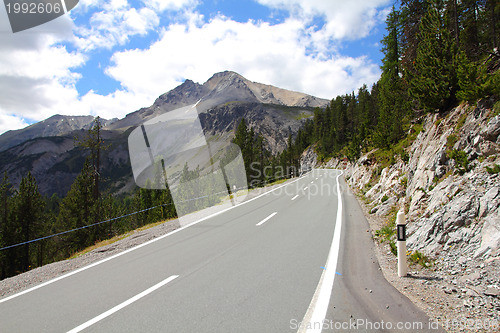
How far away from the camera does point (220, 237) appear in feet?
27.0

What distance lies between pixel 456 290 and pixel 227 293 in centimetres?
366

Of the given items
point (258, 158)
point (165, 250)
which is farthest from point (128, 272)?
point (258, 158)

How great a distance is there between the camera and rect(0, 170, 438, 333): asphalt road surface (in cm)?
348

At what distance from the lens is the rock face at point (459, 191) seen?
16.1 ft

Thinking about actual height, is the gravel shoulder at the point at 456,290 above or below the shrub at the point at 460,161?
below

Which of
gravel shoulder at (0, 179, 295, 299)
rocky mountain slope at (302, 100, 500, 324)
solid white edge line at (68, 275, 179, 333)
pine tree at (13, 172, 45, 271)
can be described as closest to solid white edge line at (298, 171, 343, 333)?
rocky mountain slope at (302, 100, 500, 324)

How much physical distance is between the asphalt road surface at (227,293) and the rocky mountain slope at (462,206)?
1.09 meters

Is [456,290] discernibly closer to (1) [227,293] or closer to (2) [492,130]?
(1) [227,293]

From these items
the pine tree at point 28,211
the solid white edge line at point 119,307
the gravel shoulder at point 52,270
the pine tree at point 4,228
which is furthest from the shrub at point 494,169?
the pine tree at point 4,228

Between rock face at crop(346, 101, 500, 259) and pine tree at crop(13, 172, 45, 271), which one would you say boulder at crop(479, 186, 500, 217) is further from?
pine tree at crop(13, 172, 45, 271)

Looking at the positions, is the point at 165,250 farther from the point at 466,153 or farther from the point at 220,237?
the point at 466,153

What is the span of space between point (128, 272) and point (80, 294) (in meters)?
1.03

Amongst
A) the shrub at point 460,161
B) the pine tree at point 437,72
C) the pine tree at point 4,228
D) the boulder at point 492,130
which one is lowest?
the pine tree at point 4,228

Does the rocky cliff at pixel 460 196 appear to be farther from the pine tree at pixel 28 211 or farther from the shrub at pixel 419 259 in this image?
the pine tree at pixel 28 211
